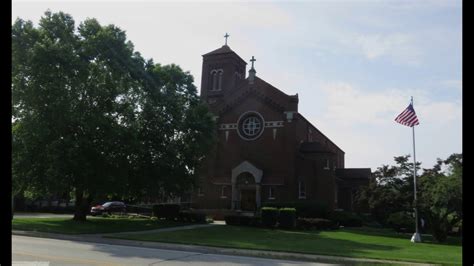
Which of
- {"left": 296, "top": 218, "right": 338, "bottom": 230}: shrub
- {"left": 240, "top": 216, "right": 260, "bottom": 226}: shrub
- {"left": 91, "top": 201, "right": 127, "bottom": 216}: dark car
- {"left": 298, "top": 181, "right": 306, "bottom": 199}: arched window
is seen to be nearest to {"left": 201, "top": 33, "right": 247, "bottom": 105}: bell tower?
{"left": 298, "top": 181, "right": 306, "bottom": 199}: arched window

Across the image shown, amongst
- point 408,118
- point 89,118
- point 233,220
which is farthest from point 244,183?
point 89,118

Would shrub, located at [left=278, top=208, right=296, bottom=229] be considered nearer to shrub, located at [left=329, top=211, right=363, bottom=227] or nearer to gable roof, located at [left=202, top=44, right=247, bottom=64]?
shrub, located at [left=329, top=211, right=363, bottom=227]

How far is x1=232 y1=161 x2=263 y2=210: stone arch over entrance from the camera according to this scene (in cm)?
4412

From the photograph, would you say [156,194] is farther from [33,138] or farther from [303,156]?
[303,156]

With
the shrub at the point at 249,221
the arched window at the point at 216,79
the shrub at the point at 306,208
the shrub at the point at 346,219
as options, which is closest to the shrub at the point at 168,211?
the shrub at the point at 249,221

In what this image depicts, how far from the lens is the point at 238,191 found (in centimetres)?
4519

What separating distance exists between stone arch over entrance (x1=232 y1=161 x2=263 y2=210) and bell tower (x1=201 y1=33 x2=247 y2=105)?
12.5 m

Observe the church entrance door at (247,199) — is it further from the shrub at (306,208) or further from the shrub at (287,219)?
the shrub at (287,219)

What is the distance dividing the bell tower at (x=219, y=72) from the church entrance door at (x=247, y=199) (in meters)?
13.7

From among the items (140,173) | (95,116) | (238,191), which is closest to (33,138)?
(95,116)

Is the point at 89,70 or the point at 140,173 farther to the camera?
the point at 140,173

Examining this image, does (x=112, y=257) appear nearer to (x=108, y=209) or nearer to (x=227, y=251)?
(x=227, y=251)

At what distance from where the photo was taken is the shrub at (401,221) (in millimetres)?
35219

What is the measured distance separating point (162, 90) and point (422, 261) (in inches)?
865
